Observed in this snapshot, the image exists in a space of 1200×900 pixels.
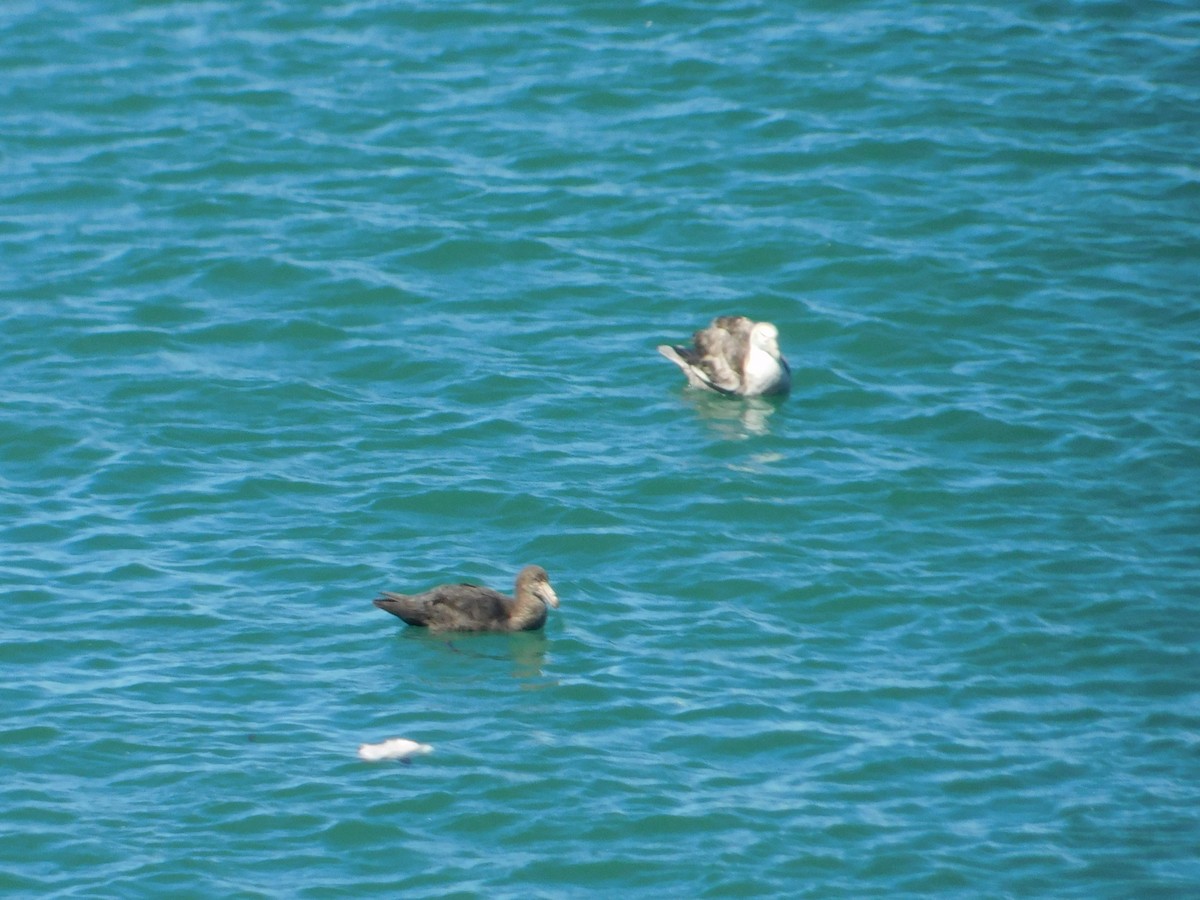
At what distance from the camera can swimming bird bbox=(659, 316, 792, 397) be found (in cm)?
1720

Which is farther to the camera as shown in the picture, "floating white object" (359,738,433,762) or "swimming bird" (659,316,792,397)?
"swimming bird" (659,316,792,397)

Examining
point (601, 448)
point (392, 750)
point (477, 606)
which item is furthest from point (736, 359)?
point (392, 750)

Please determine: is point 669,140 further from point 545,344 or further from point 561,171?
point 545,344

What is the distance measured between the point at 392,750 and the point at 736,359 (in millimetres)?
6682

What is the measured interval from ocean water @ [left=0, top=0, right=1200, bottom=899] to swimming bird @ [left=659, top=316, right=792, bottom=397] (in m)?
0.29

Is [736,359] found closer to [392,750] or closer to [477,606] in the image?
[477,606]

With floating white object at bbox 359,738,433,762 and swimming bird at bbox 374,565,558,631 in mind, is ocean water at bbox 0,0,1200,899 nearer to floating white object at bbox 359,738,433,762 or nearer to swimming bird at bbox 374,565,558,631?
floating white object at bbox 359,738,433,762

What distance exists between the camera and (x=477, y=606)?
13211 mm

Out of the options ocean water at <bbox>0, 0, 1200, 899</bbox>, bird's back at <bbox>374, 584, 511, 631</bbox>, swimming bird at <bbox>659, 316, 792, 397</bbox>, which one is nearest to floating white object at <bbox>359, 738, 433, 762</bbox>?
ocean water at <bbox>0, 0, 1200, 899</bbox>

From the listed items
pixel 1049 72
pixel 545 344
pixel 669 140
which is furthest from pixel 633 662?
pixel 1049 72

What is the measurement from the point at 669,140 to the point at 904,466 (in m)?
7.49

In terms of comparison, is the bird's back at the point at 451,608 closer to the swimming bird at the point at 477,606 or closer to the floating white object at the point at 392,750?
the swimming bird at the point at 477,606

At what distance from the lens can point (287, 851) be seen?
1077cm

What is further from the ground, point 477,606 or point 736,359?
point 736,359
